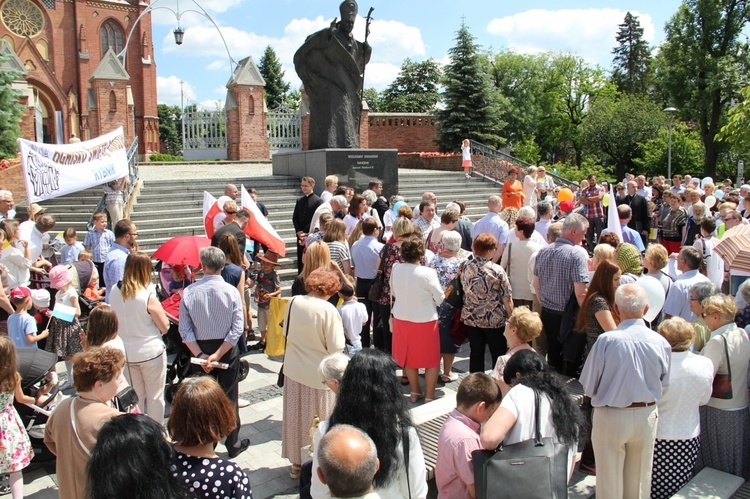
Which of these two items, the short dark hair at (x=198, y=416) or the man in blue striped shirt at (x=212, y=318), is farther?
the man in blue striped shirt at (x=212, y=318)

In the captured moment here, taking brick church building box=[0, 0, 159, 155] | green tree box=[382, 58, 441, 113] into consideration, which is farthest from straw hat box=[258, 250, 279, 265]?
green tree box=[382, 58, 441, 113]

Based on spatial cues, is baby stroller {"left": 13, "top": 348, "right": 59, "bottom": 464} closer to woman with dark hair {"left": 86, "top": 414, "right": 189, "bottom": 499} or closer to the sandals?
the sandals

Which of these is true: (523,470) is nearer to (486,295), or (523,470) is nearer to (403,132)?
(486,295)

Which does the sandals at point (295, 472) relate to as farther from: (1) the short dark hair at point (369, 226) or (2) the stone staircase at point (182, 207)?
(2) the stone staircase at point (182, 207)

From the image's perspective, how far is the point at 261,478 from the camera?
476 centimetres

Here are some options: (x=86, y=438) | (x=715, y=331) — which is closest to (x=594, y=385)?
(x=715, y=331)

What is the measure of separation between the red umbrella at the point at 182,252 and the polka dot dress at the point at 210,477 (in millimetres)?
4021

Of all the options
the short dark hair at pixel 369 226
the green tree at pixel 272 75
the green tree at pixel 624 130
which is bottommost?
the short dark hair at pixel 369 226

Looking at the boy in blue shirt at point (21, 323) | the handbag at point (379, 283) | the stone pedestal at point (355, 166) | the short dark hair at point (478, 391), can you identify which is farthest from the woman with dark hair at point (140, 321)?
the stone pedestal at point (355, 166)

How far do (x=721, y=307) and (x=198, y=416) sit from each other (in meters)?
3.61

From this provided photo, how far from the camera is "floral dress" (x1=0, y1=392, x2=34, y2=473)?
388 centimetres

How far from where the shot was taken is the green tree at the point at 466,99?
99.8 feet

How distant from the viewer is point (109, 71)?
1048 inches

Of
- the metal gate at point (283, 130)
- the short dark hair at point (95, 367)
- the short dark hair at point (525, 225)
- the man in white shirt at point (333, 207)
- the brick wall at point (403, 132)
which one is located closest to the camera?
the short dark hair at point (95, 367)
